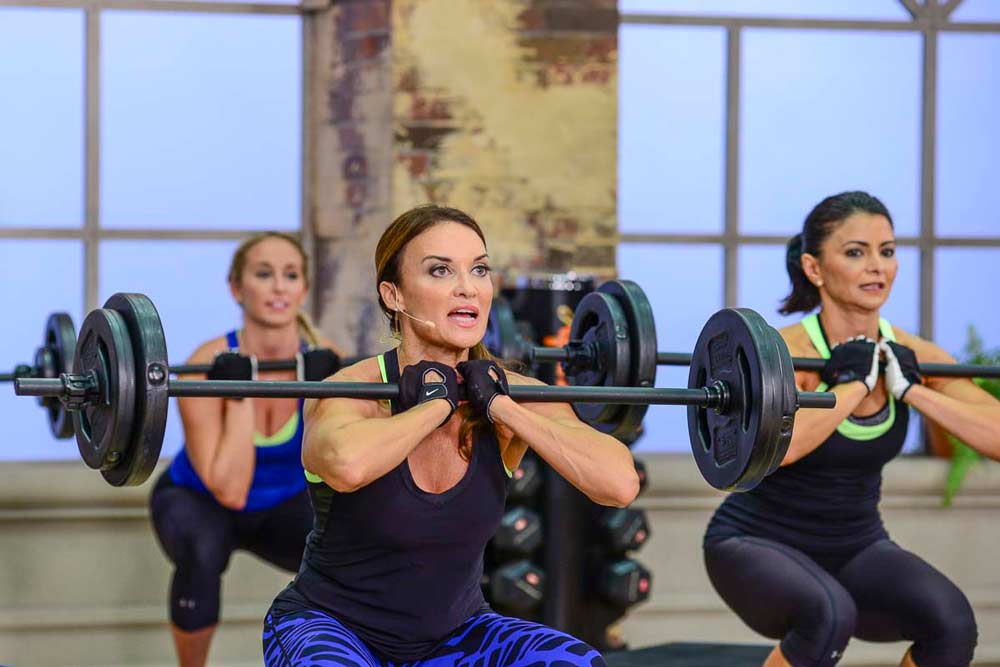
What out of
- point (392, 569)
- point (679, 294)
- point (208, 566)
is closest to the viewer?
point (392, 569)

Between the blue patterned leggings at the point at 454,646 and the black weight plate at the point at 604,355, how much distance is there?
30.5 inches

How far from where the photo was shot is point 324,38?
5.10 meters

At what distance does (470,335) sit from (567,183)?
85.7 inches

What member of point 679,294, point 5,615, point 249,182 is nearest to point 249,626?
point 5,615

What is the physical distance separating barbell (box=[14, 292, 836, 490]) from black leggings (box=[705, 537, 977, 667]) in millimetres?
562

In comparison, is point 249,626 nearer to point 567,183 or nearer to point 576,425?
point 567,183

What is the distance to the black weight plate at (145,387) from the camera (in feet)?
8.53

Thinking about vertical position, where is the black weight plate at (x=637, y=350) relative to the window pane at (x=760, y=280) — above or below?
below

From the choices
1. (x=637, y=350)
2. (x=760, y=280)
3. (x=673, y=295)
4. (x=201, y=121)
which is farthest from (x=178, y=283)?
(x=637, y=350)

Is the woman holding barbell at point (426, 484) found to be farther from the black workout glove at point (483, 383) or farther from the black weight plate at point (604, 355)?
the black weight plate at point (604, 355)

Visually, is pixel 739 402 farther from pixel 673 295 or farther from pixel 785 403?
pixel 673 295

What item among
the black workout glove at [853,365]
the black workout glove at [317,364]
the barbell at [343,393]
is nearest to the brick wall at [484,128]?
the black workout glove at [317,364]

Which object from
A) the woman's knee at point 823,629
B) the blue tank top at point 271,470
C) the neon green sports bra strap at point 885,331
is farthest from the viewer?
the blue tank top at point 271,470

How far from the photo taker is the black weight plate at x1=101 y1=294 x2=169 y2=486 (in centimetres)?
260
